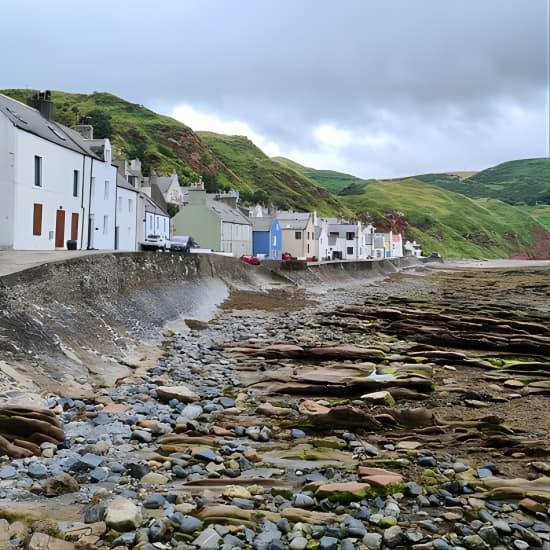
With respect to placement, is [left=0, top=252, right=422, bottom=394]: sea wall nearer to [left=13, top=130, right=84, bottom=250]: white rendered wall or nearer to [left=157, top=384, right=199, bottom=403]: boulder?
[left=157, top=384, right=199, bottom=403]: boulder

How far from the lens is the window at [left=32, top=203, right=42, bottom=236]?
33.8 metres

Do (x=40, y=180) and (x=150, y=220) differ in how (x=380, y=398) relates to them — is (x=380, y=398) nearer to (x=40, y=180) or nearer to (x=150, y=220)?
(x=40, y=180)

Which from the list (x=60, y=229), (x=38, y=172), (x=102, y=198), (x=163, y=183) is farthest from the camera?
(x=163, y=183)

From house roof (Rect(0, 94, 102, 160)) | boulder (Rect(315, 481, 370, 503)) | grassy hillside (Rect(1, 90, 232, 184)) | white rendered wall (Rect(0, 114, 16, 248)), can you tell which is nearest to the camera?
boulder (Rect(315, 481, 370, 503))

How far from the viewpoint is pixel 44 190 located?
34844mm

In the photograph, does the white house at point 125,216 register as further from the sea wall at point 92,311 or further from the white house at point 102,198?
the sea wall at point 92,311

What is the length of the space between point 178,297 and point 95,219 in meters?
20.3

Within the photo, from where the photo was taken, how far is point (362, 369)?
1499 cm

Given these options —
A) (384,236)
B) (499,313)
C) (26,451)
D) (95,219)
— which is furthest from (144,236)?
(384,236)

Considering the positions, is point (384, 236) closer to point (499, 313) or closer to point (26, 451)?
point (499, 313)

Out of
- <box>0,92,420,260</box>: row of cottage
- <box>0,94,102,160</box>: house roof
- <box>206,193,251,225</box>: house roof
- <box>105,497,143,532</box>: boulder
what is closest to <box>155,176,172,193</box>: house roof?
<box>0,92,420,260</box>: row of cottage

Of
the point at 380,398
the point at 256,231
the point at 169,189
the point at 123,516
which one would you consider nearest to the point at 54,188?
the point at 380,398

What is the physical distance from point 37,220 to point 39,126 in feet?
23.2

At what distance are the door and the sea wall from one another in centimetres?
1040
